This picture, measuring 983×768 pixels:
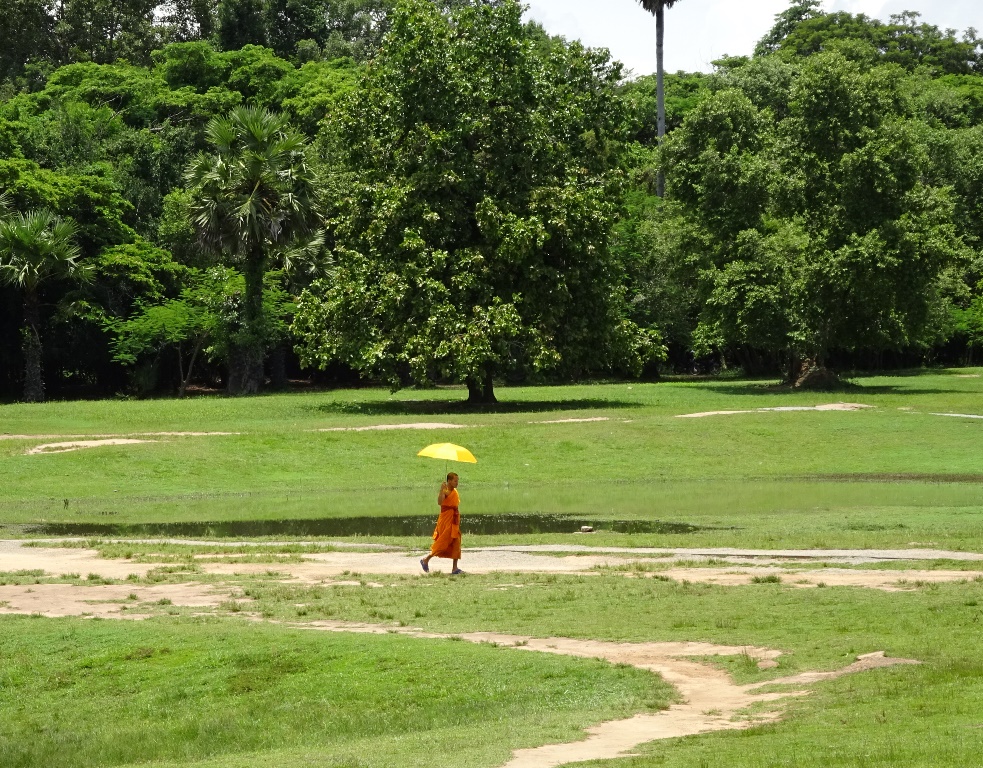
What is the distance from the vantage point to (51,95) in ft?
262

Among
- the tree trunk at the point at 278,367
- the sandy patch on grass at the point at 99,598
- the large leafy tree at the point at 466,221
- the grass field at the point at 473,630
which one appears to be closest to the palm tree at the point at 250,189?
the large leafy tree at the point at 466,221

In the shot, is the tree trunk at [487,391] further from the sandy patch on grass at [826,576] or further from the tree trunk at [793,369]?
the sandy patch on grass at [826,576]

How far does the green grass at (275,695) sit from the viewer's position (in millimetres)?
11125

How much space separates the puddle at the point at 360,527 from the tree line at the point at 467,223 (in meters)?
19.2

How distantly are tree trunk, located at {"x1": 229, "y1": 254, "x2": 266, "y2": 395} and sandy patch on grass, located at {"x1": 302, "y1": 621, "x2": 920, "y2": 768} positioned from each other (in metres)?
43.7

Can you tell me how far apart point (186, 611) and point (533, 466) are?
A: 65.7 ft

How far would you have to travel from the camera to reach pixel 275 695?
12391mm

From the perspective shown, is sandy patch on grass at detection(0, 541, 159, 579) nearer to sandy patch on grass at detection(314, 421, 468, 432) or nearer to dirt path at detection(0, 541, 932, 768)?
dirt path at detection(0, 541, 932, 768)

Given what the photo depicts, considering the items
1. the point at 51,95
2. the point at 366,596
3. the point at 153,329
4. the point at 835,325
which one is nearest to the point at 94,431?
the point at 153,329

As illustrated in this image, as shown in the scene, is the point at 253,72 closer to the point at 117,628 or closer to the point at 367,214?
the point at 367,214

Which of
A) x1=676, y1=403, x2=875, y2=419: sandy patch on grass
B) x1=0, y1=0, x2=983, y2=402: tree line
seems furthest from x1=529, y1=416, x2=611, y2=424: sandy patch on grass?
x1=0, y1=0, x2=983, y2=402: tree line

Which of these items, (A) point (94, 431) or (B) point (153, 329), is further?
(B) point (153, 329)

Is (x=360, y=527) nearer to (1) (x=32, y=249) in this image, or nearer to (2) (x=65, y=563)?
(2) (x=65, y=563)

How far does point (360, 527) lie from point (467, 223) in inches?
1010
